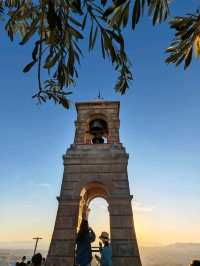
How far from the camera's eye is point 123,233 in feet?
25.9

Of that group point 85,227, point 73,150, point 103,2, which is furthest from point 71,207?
point 103,2

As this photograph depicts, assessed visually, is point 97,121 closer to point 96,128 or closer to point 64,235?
point 96,128

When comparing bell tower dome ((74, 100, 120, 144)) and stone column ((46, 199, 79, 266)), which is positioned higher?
bell tower dome ((74, 100, 120, 144))

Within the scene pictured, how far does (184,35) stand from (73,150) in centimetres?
783

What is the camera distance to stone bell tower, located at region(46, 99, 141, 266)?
25.4ft

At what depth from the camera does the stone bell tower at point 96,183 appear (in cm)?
775

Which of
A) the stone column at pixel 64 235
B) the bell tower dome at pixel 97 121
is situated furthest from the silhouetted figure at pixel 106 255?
the bell tower dome at pixel 97 121

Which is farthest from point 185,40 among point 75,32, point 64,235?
point 64,235

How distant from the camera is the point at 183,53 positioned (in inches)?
103

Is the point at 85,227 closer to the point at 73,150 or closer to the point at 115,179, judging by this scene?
the point at 115,179

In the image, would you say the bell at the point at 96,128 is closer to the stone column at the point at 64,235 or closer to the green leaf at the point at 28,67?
the stone column at the point at 64,235

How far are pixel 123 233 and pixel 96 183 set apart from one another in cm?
213

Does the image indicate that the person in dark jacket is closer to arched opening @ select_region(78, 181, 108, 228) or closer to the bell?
arched opening @ select_region(78, 181, 108, 228)

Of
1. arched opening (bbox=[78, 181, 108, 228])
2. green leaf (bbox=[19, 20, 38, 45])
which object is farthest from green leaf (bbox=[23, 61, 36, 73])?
arched opening (bbox=[78, 181, 108, 228])
